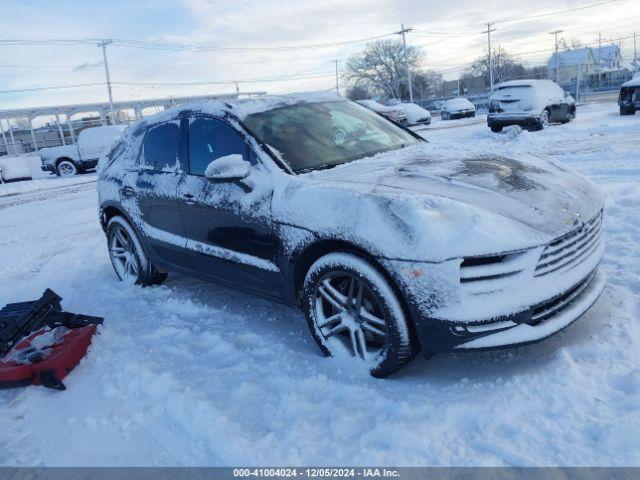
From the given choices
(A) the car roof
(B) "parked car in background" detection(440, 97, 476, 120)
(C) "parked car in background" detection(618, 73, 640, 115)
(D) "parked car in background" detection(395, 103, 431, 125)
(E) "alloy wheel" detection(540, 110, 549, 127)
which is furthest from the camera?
(B) "parked car in background" detection(440, 97, 476, 120)

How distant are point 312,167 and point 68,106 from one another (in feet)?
125

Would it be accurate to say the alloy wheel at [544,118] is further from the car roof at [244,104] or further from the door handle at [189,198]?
the door handle at [189,198]

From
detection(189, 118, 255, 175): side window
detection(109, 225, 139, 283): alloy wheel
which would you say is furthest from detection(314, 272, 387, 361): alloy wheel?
detection(109, 225, 139, 283): alloy wheel

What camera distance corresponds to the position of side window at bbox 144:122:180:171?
4305mm

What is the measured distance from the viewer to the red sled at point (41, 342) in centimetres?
325

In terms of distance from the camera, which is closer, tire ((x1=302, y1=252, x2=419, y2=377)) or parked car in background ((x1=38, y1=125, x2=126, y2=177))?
tire ((x1=302, y1=252, x2=419, y2=377))

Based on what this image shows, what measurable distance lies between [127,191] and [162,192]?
0.72 meters

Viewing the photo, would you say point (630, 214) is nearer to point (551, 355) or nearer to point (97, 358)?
point (551, 355)

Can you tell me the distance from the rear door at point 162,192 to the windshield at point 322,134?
2.89ft

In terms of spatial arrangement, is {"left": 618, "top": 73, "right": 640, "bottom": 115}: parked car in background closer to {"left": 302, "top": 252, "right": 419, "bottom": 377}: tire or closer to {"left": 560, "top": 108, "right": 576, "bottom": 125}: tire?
{"left": 560, "top": 108, "right": 576, "bottom": 125}: tire

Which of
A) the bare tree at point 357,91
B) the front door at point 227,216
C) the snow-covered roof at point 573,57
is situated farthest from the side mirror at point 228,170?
the bare tree at point 357,91

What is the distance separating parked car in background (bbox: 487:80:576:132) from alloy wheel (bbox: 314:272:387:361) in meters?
14.7

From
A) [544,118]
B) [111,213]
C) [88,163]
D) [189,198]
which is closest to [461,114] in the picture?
[544,118]

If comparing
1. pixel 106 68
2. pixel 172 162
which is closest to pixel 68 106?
pixel 106 68
